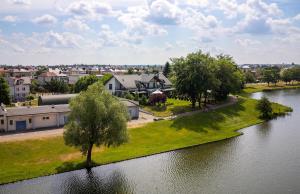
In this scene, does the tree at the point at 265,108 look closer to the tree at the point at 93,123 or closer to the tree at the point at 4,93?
the tree at the point at 93,123

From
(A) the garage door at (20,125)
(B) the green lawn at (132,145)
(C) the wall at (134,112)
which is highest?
(C) the wall at (134,112)

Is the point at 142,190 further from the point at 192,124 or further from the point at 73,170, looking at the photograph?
the point at 192,124

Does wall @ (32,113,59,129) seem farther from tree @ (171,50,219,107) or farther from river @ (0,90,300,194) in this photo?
tree @ (171,50,219,107)

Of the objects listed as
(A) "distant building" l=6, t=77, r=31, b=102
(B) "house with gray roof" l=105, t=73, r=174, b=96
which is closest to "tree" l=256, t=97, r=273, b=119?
(B) "house with gray roof" l=105, t=73, r=174, b=96

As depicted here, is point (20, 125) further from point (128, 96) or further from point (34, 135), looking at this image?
point (128, 96)

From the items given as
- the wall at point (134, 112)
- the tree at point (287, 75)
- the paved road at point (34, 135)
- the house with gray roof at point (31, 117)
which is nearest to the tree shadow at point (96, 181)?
the paved road at point (34, 135)

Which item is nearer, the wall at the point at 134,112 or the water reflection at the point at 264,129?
the water reflection at the point at 264,129

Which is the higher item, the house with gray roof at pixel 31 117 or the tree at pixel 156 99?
the tree at pixel 156 99

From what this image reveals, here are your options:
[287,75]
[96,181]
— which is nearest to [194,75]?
[96,181]
